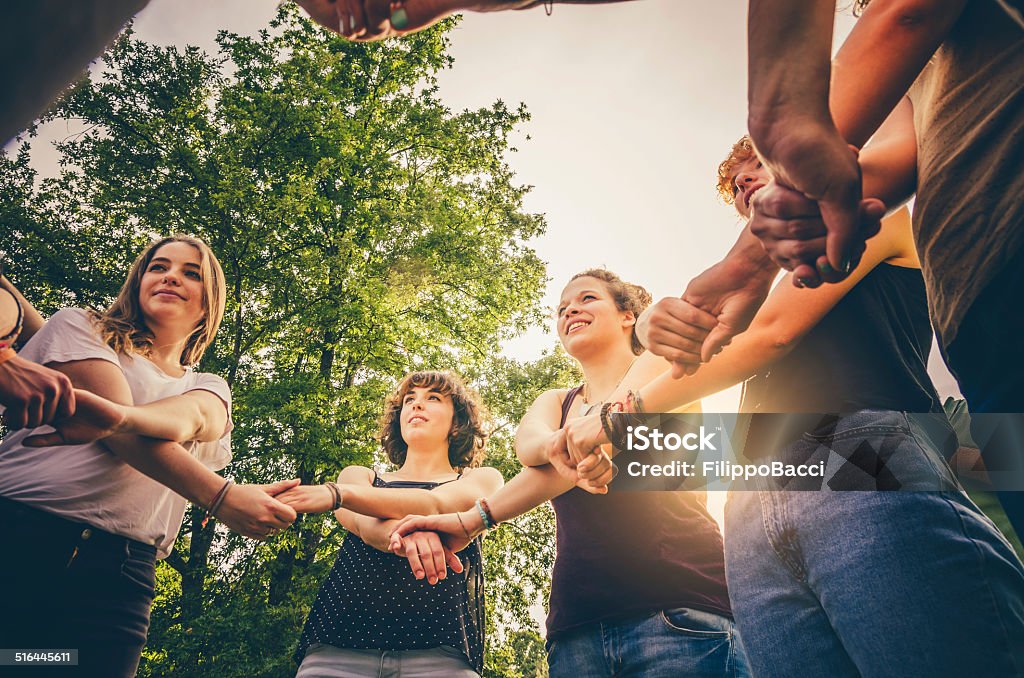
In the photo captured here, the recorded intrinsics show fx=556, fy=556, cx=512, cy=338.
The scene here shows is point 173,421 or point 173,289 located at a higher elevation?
point 173,289

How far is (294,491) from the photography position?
3072mm

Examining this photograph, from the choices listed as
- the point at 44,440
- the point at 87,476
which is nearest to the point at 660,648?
the point at 87,476

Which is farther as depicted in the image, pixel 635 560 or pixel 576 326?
pixel 576 326

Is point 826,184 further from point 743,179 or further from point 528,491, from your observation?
point 528,491

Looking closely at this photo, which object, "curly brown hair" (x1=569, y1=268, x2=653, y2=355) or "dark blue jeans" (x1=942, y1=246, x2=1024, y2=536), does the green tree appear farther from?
"dark blue jeans" (x1=942, y1=246, x2=1024, y2=536)

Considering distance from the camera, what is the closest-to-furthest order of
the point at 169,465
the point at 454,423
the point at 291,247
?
1. the point at 169,465
2. the point at 454,423
3. the point at 291,247

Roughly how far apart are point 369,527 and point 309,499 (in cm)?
36

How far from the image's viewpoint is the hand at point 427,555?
103 inches

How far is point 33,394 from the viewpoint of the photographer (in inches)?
79.0

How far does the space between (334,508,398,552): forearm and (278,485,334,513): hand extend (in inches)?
4.7

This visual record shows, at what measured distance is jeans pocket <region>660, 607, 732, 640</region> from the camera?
2014mm

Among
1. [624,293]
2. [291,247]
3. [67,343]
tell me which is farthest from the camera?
[291,247]

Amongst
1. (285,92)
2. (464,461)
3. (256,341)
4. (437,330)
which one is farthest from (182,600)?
(285,92)

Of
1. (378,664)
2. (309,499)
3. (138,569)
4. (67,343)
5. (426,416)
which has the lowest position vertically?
(378,664)
